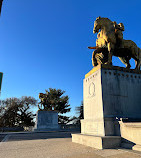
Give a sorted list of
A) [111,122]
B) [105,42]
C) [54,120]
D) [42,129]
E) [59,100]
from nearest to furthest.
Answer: [111,122] < [105,42] < [42,129] < [54,120] < [59,100]

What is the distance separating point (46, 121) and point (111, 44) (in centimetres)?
1729

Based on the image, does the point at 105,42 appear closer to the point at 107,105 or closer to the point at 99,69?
the point at 99,69

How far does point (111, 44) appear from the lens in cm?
667

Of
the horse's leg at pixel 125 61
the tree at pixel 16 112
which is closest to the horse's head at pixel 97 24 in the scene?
the horse's leg at pixel 125 61

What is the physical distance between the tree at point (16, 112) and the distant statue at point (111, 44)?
3301cm

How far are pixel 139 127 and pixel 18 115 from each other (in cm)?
3642

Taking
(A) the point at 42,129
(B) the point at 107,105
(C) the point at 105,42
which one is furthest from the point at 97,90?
(A) the point at 42,129

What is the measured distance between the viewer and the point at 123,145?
4.54m

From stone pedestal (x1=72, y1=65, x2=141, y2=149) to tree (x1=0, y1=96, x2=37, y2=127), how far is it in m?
32.6

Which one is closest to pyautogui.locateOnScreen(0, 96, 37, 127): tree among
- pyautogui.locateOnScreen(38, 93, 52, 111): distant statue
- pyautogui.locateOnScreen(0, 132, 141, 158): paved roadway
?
pyautogui.locateOnScreen(38, 93, 52, 111): distant statue

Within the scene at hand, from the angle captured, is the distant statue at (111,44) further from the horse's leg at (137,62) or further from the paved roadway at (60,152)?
the paved roadway at (60,152)

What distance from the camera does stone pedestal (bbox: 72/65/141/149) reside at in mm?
5254

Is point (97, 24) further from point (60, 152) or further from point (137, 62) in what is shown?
point (60, 152)

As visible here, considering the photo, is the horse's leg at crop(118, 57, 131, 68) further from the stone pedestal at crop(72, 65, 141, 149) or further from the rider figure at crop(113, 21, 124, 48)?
the rider figure at crop(113, 21, 124, 48)
